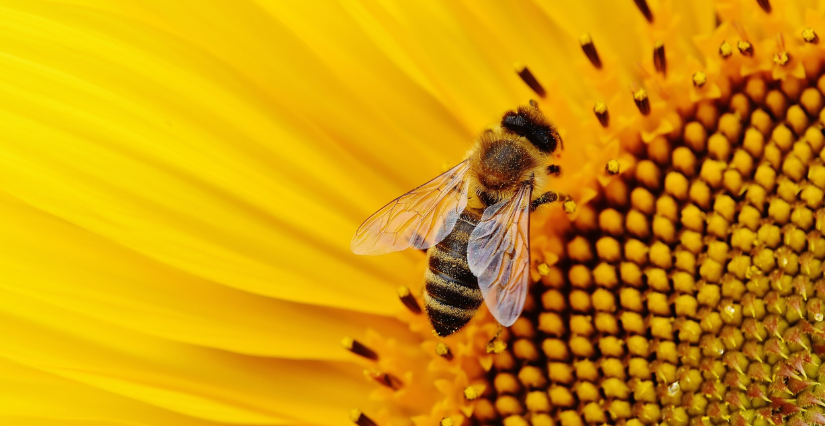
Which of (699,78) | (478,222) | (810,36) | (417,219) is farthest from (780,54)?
(417,219)

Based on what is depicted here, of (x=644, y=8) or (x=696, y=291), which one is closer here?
(x=696, y=291)

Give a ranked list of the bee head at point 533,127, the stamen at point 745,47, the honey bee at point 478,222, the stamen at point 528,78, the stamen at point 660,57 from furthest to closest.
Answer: the stamen at point 528,78 → the stamen at point 660,57 → the stamen at point 745,47 → the bee head at point 533,127 → the honey bee at point 478,222

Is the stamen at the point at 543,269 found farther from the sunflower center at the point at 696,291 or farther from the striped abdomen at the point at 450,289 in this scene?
the striped abdomen at the point at 450,289

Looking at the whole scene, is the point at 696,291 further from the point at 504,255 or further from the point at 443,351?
the point at 443,351

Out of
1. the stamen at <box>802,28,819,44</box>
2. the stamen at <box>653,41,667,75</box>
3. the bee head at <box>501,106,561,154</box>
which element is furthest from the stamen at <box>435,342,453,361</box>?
the stamen at <box>802,28,819,44</box>

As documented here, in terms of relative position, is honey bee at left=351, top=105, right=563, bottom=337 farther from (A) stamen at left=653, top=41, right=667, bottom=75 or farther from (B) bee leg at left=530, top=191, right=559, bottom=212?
(A) stamen at left=653, top=41, right=667, bottom=75

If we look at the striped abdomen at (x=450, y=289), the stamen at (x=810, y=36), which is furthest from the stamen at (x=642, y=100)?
the striped abdomen at (x=450, y=289)

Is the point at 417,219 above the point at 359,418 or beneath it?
above
